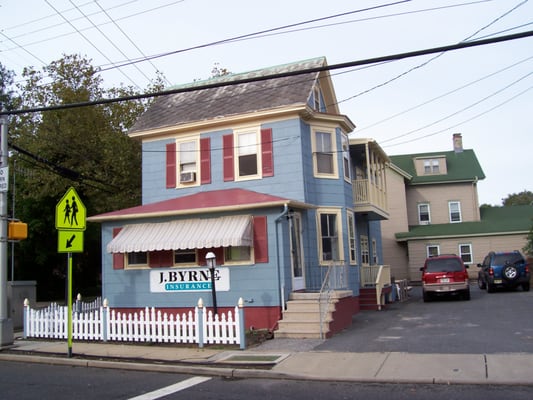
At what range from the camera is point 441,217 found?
36.8 metres

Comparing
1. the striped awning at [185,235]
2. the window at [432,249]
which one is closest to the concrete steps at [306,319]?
the striped awning at [185,235]

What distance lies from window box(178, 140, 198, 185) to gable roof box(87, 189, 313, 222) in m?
0.81

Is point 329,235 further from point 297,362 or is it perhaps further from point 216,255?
point 297,362

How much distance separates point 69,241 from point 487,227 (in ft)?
92.9

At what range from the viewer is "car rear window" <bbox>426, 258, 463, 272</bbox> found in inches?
791

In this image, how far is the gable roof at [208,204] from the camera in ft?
49.2

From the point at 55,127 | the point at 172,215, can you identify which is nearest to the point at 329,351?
the point at 172,215

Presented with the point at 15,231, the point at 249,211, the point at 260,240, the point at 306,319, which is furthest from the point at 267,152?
the point at 15,231

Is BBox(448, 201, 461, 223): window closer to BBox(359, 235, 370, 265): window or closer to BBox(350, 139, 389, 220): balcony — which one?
BBox(350, 139, 389, 220): balcony

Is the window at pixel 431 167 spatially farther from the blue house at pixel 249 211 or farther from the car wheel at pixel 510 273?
the blue house at pixel 249 211

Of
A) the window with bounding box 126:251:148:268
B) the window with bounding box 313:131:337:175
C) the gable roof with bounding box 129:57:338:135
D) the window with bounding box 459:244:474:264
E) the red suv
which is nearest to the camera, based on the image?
the window with bounding box 126:251:148:268

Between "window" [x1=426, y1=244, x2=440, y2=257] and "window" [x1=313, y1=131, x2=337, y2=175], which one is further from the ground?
"window" [x1=313, y1=131, x2=337, y2=175]

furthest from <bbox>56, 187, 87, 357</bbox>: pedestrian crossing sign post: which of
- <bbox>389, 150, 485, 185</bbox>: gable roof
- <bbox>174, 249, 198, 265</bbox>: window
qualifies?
<bbox>389, 150, 485, 185</bbox>: gable roof

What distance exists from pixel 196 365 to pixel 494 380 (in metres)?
5.36
